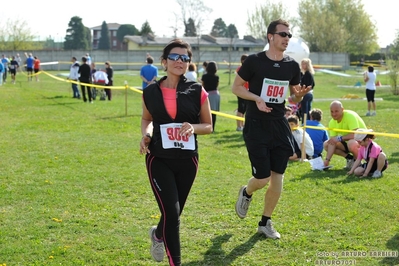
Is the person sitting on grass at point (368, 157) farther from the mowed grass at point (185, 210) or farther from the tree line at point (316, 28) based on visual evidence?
the tree line at point (316, 28)

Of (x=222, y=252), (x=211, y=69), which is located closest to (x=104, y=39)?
(x=211, y=69)

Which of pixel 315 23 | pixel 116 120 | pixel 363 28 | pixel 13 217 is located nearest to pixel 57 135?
pixel 116 120

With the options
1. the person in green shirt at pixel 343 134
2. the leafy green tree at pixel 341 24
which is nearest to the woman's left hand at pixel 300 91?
Answer: the person in green shirt at pixel 343 134

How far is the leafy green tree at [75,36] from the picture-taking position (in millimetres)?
105000

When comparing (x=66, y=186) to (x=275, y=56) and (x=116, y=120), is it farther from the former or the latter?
(x=116, y=120)

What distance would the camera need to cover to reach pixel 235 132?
50.7ft

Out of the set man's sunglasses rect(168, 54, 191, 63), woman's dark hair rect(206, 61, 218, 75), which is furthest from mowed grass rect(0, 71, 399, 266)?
woman's dark hair rect(206, 61, 218, 75)

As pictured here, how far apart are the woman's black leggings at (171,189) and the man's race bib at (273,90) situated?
4.35 feet

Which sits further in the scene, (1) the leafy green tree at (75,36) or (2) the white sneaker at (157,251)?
(1) the leafy green tree at (75,36)

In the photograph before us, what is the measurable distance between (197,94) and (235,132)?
34.6 ft

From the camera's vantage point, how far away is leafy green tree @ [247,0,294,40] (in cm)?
9144

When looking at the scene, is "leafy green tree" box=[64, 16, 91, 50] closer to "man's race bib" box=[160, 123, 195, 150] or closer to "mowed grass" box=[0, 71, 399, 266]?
"mowed grass" box=[0, 71, 399, 266]

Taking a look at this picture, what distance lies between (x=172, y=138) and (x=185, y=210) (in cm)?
273

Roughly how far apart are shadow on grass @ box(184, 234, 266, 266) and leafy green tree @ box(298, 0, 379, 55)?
7990 cm
